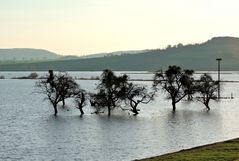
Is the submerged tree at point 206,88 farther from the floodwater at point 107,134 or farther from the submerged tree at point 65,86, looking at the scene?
the submerged tree at point 65,86

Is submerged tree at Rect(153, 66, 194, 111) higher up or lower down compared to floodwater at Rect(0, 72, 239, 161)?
higher up

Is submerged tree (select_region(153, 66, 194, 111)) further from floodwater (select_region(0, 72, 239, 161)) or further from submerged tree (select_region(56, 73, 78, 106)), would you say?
submerged tree (select_region(56, 73, 78, 106))

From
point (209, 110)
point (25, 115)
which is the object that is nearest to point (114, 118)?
point (25, 115)

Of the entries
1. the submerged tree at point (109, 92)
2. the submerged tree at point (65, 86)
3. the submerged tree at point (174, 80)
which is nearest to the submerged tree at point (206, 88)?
the submerged tree at point (174, 80)

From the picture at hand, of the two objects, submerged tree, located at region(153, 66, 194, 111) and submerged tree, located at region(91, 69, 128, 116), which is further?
submerged tree, located at region(153, 66, 194, 111)

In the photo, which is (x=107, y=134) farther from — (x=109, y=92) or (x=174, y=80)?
(x=174, y=80)

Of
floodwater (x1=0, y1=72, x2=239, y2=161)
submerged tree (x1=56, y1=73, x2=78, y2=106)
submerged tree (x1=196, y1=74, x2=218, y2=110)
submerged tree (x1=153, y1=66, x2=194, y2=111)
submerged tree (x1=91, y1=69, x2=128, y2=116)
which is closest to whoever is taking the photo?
floodwater (x1=0, y1=72, x2=239, y2=161)

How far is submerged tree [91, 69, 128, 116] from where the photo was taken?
8719cm

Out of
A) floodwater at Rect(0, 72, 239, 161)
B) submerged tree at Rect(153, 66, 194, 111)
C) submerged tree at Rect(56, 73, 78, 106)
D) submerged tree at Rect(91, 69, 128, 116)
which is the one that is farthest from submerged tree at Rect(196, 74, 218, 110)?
submerged tree at Rect(56, 73, 78, 106)

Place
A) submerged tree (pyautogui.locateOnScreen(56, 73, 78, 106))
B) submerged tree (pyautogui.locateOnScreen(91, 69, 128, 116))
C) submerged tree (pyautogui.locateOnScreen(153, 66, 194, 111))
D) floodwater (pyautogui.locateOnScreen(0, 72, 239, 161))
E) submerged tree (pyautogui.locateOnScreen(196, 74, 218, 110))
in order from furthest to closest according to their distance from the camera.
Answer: submerged tree (pyautogui.locateOnScreen(196, 74, 218, 110)) → submerged tree (pyautogui.locateOnScreen(153, 66, 194, 111)) → submerged tree (pyautogui.locateOnScreen(56, 73, 78, 106)) → submerged tree (pyautogui.locateOnScreen(91, 69, 128, 116)) → floodwater (pyautogui.locateOnScreen(0, 72, 239, 161))

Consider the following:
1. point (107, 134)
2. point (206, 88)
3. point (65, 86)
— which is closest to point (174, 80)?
point (206, 88)

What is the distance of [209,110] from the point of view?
9519cm

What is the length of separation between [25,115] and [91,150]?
1723 inches

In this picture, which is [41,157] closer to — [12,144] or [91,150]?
[91,150]
